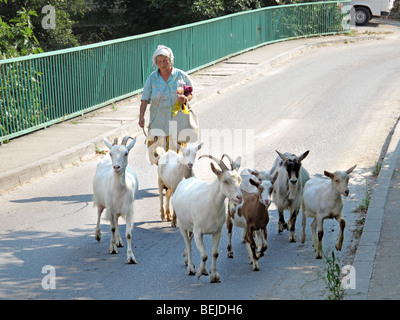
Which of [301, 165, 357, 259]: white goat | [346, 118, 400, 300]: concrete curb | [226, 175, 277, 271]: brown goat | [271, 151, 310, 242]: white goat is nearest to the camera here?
[346, 118, 400, 300]: concrete curb

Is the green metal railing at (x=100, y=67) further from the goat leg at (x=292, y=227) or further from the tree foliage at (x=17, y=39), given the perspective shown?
the goat leg at (x=292, y=227)

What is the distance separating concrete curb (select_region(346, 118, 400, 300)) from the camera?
7.59 metres

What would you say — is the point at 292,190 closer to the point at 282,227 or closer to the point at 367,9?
the point at 282,227

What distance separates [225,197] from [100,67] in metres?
11.0

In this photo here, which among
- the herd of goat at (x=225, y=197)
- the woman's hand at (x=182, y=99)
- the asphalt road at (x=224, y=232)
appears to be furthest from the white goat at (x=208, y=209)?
the woman's hand at (x=182, y=99)

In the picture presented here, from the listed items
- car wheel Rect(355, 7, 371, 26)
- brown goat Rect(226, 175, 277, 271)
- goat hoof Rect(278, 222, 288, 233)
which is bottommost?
goat hoof Rect(278, 222, 288, 233)

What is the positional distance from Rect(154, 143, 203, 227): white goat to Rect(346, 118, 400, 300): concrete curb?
96.3 inches

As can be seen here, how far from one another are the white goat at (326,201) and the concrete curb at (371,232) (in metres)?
0.40

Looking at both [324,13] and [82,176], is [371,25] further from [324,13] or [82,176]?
[82,176]

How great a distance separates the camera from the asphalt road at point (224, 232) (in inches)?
317

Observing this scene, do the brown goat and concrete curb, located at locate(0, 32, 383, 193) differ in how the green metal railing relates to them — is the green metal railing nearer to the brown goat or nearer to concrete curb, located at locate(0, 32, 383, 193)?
concrete curb, located at locate(0, 32, 383, 193)

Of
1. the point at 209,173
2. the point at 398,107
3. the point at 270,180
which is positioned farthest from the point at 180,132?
the point at 398,107

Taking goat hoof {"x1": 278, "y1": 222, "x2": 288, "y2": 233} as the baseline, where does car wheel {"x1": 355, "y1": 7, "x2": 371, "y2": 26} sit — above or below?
above

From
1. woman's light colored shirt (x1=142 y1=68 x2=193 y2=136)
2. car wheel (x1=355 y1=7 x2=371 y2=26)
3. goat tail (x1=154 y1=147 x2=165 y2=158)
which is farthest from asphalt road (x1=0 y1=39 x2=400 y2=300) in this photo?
car wheel (x1=355 y1=7 x2=371 y2=26)
